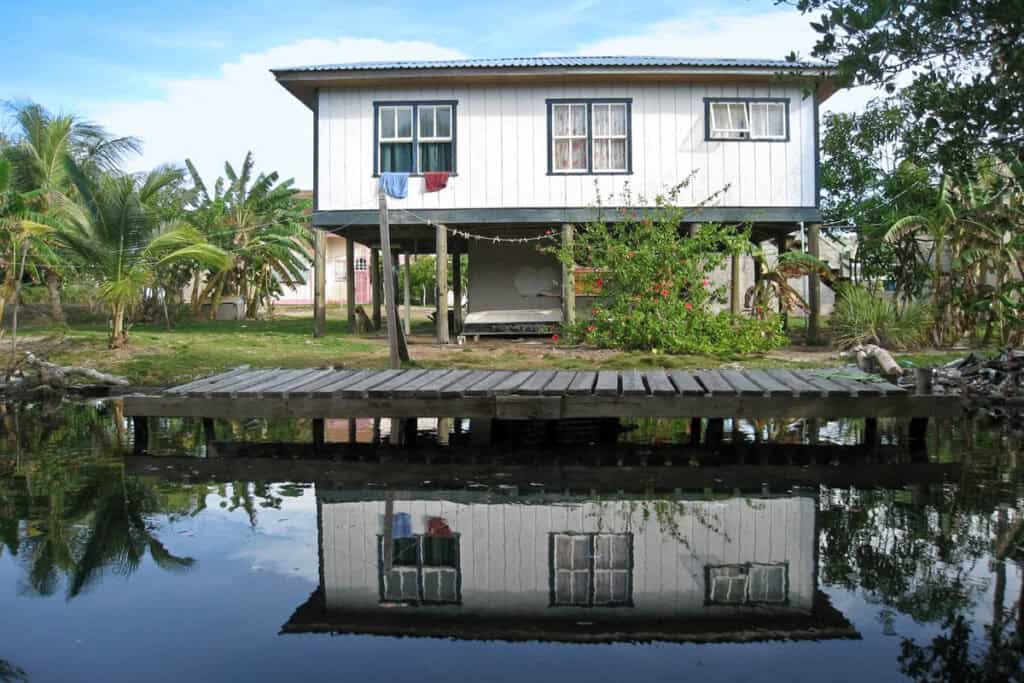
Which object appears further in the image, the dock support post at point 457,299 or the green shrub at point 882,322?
the dock support post at point 457,299

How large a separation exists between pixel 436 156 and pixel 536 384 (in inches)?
458

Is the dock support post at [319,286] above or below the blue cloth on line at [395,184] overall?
below

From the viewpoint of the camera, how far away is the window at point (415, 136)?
790 inches

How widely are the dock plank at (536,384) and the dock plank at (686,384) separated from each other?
124 centimetres

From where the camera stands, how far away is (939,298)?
1797 centimetres

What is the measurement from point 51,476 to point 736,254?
44.7 feet

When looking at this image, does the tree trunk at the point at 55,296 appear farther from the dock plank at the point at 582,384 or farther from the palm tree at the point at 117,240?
the dock plank at the point at 582,384

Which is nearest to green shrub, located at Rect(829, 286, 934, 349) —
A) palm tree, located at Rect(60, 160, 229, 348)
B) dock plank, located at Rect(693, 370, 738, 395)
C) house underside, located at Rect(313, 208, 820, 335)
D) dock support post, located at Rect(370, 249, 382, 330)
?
house underside, located at Rect(313, 208, 820, 335)

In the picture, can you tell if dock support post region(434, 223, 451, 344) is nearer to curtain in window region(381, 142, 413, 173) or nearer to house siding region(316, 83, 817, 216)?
house siding region(316, 83, 817, 216)

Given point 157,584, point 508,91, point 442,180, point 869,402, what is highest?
point 508,91

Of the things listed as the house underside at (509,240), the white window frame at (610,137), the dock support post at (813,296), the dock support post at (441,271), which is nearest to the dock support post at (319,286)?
the house underside at (509,240)

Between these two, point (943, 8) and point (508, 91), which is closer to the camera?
point (943, 8)

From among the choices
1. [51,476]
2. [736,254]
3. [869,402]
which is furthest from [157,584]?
[736,254]

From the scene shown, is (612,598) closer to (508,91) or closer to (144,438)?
(144,438)
